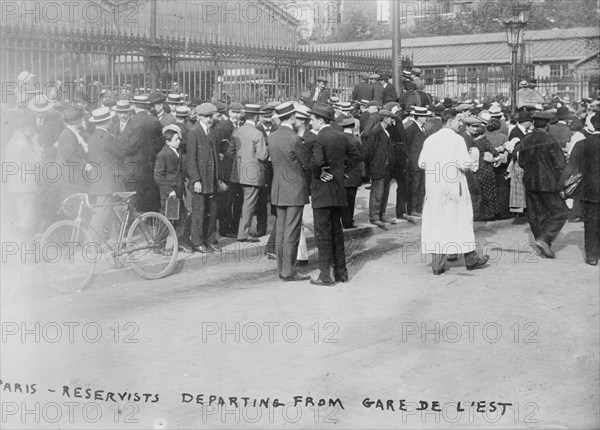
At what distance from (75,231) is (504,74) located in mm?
24552

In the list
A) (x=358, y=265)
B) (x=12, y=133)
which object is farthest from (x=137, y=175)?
(x=358, y=265)

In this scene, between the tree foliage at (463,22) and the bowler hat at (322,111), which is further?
the tree foliage at (463,22)

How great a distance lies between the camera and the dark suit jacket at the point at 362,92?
21.0 m

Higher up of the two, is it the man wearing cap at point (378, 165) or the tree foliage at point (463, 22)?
the tree foliage at point (463, 22)

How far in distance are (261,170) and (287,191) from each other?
2.56 metres

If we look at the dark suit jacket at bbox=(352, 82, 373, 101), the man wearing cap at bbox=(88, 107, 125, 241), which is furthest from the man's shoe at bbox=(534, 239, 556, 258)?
the dark suit jacket at bbox=(352, 82, 373, 101)

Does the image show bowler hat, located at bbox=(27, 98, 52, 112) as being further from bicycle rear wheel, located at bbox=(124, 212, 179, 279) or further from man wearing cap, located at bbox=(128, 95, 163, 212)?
bicycle rear wheel, located at bbox=(124, 212, 179, 279)

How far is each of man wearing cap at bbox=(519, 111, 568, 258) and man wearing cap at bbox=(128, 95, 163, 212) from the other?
195 inches

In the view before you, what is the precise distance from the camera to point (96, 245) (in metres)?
10.2

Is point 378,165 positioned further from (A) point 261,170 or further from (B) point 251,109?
(B) point 251,109

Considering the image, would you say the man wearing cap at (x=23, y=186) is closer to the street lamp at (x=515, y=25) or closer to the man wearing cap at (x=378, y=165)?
the man wearing cap at (x=378, y=165)

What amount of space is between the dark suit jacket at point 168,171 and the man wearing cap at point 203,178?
156 millimetres

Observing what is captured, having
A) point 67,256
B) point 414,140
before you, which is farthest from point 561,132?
point 67,256

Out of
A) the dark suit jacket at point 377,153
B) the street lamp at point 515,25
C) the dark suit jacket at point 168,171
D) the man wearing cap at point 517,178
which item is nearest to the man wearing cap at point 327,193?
the dark suit jacket at point 168,171
